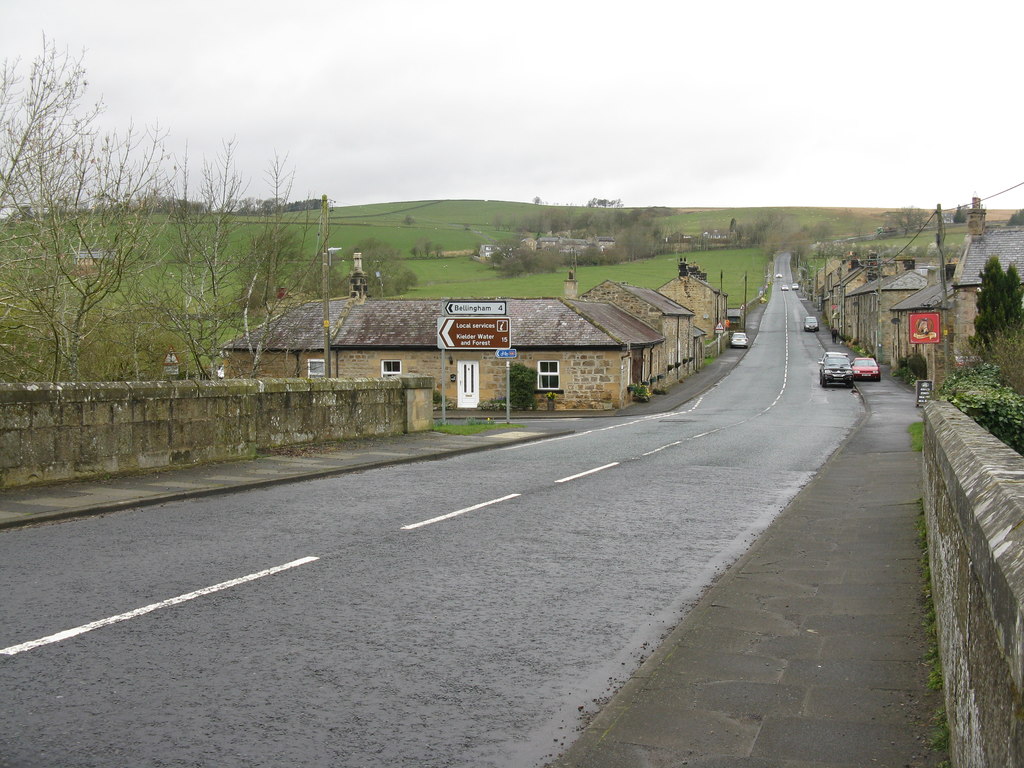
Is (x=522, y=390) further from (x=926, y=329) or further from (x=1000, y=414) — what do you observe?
(x=1000, y=414)

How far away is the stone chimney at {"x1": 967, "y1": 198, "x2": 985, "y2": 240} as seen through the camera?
155ft

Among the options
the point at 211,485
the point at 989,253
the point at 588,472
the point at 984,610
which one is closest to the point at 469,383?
the point at 989,253

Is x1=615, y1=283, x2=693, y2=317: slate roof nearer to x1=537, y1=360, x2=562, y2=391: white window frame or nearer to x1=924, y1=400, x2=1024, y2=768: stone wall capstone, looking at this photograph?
x1=537, y1=360, x2=562, y2=391: white window frame

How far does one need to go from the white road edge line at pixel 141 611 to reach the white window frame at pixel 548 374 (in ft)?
120

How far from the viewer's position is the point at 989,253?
47.3m

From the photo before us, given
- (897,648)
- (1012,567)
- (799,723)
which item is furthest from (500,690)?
(1012,567)

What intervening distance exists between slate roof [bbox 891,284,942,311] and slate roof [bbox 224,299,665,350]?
1670 centimetres

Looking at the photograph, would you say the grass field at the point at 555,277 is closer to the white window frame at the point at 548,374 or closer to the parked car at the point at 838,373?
the parked car at the point at 838,373

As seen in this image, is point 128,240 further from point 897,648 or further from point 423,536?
point 897,648

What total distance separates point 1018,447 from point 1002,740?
523 inches

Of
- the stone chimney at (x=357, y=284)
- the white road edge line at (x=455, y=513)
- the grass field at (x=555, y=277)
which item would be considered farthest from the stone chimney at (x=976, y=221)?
the white road edge line at (x=455, y=513)

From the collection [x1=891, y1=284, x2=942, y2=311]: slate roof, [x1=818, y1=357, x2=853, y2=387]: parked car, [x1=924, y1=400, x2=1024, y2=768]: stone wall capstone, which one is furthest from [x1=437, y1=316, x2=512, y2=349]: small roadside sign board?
[x1=891, y1=284, x2=942, y2=311]: slate roof

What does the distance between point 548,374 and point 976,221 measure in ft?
82.0

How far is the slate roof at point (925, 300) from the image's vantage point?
51.6m
